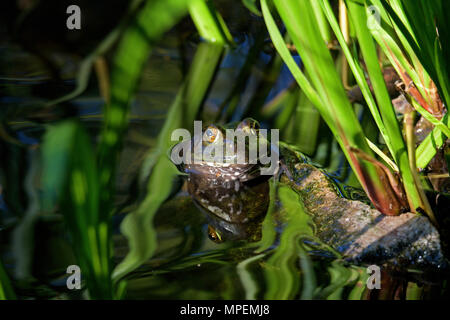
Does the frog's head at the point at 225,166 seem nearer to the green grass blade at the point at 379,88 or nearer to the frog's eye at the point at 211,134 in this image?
the frog's eye at the point at 211,134

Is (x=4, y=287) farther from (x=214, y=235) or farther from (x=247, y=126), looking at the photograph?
(x=247, y=126)

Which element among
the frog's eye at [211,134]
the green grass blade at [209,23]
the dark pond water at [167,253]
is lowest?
the dark pond water at [167,253]

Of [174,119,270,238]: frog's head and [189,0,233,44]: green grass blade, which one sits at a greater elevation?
[189,0,233,44]: green grass blade

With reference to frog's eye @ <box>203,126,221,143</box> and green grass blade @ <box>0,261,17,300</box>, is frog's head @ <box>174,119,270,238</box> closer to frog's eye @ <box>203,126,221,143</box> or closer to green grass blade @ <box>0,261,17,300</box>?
frog's eye @ <box>203,126,221,143</box>

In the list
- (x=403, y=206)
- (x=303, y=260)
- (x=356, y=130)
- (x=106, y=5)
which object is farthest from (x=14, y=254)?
(x=106, y=5)

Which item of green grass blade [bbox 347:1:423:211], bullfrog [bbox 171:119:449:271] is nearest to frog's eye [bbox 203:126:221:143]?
bullfrog [bbox 171:119:449:271]

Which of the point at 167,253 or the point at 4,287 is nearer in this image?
the point at 4,287

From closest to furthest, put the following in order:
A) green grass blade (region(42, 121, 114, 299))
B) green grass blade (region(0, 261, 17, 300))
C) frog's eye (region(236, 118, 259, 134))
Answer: green grass blade (region(42, 121, 114, 299)) → green grass blade (region(0, 261, 17, 300)) → frog's eye (region(236, 118, 259, 134))

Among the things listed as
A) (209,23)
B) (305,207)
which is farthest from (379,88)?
(209,23)

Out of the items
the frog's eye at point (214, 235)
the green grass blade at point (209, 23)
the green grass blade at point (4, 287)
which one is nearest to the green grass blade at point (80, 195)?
the green grass blade at point (4, 287)
